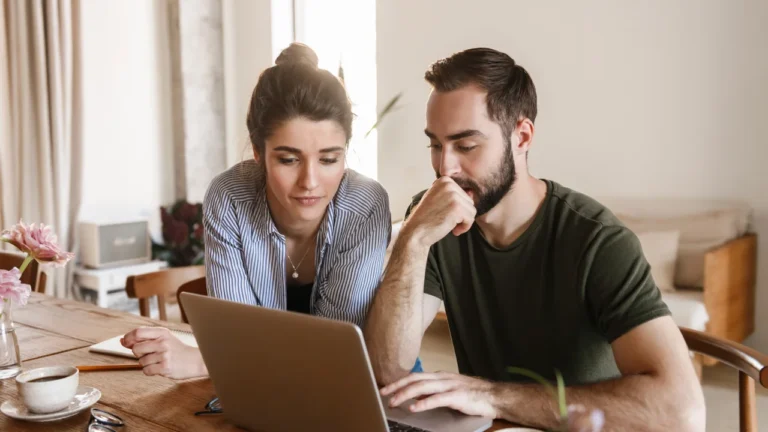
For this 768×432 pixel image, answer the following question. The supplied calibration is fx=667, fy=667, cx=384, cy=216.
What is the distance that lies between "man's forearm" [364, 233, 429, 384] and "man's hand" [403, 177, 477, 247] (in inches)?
→ 1.2

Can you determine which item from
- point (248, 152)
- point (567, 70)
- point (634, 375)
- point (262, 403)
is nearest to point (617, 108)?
point (567, 70)

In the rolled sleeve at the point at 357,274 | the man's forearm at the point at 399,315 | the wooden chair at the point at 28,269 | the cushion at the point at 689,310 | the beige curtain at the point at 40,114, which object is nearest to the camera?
the man's forearm at the point at 399,315

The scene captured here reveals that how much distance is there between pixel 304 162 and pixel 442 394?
652 millimetres

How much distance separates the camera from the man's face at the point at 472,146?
4.56 ft

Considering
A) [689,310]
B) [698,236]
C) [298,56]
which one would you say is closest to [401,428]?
[298,56]

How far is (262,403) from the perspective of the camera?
931 mm

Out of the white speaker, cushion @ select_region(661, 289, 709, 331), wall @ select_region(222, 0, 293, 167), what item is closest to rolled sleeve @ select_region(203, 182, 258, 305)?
cushion @ select_region(661, 289, 709, 331)

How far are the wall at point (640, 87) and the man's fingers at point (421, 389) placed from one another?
2898mm

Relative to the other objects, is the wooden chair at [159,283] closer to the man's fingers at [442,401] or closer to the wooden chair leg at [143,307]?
the wooden chair leg at [143,307]

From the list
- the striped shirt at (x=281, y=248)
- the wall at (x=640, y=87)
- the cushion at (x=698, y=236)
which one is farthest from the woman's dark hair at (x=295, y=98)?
the wall at (x=640, y=87)

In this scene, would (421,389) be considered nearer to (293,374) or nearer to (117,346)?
(293,374)

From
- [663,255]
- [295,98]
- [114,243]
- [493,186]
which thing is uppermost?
[295,98]

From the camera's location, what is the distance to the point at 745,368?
3.56ft

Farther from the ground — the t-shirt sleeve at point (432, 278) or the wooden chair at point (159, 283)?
the t-shirt sleeve at point (432, 278)
